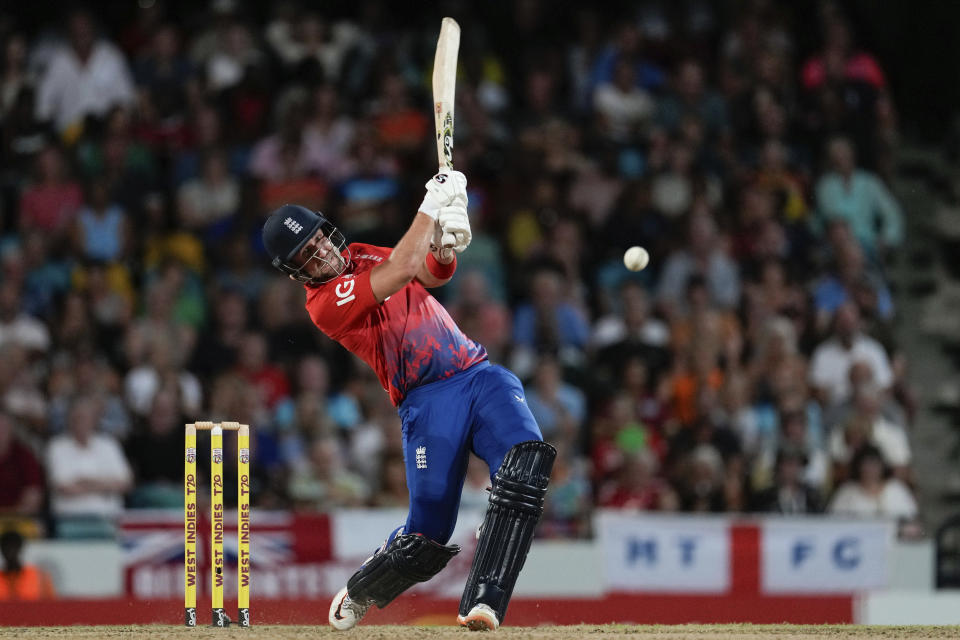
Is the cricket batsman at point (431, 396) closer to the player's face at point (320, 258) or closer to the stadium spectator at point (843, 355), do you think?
the player's face at point (320, 258)

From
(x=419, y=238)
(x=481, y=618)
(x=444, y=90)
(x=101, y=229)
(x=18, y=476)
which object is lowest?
(x=481, y=618)

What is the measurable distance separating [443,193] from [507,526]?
149 centimetres

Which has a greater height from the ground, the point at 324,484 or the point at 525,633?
the point at 324,484

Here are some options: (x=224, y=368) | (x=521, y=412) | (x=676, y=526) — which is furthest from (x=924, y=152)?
(x=521, y=412)

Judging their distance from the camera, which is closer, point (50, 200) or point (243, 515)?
point (243, 515)

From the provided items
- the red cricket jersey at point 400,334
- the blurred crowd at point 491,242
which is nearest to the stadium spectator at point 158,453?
the blurred crowd at point 491,242

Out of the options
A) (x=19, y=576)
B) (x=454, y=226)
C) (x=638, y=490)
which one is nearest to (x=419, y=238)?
(x=454, y=226)

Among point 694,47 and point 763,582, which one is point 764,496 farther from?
point 694,47

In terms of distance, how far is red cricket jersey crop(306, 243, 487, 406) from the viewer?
22.0ft

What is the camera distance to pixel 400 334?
678cm

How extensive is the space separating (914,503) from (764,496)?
3.95ft

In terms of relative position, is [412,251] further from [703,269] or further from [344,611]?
[703,269]

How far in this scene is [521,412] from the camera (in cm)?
666

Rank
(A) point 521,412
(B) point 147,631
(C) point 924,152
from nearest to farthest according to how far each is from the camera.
Result: (A) point 521,412 → (B) point 147,631 → (C) point 924,152
